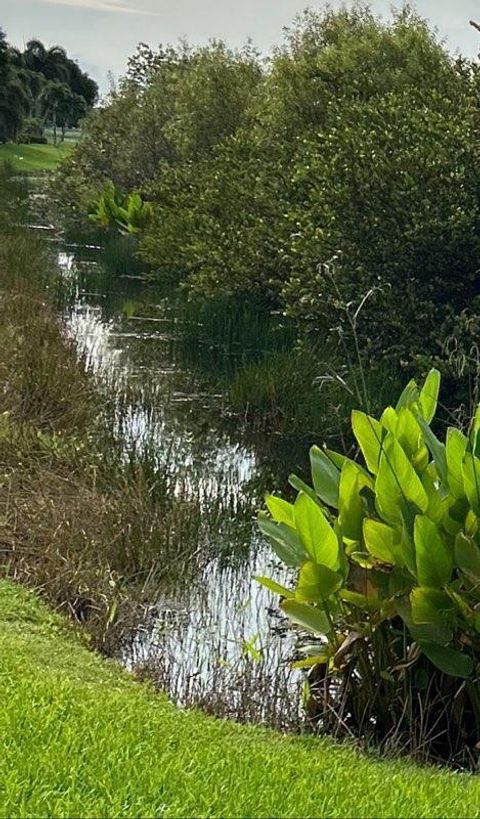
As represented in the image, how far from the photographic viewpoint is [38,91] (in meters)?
92.8

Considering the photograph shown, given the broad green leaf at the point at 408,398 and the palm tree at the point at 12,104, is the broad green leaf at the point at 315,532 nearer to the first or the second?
the broad green leaf at the point at 408,398

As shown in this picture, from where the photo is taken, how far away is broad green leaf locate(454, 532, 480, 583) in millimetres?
5113

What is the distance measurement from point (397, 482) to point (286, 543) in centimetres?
71

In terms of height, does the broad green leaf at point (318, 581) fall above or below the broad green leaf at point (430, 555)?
below

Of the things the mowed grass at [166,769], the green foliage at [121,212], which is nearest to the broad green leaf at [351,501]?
the mowed grass at [166,769]

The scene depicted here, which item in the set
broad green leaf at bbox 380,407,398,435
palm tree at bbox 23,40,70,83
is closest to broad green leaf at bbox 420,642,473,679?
broad green leaf at bbox 380,407,398,435

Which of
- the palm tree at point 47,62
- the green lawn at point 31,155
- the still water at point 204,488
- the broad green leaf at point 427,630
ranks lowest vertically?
the still water at point 204,488

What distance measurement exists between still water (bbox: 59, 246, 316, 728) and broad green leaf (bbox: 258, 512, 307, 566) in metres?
0.67

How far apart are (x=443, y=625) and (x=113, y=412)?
275 inches

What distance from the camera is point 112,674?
5.48 m

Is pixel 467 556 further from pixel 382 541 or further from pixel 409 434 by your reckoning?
pixel 409 434

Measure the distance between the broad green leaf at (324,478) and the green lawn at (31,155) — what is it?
59.1m

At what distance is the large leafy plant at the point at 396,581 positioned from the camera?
5.18m

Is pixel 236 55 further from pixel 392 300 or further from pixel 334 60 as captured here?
pixel 392 300
